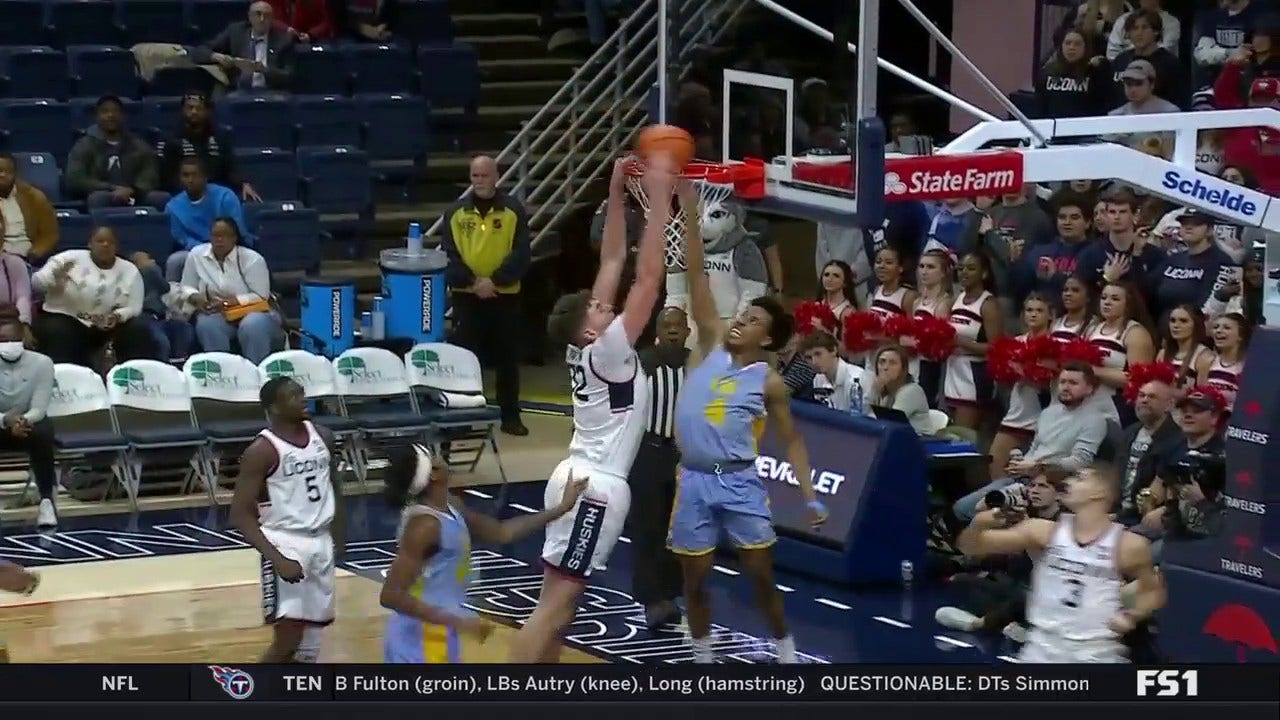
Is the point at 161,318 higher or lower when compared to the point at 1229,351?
lower

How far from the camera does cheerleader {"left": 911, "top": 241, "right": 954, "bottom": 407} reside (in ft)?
43.6

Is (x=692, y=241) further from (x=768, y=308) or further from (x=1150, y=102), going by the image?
(x=1150, y=102)

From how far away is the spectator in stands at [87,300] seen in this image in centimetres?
1379

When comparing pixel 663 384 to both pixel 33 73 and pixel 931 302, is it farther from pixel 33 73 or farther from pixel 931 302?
pixel 33 73

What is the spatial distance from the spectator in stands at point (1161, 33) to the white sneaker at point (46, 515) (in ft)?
25.6

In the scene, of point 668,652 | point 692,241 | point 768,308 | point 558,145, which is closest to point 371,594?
point 668,652

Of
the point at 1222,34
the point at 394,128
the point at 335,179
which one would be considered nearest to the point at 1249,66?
the point at 1222,34

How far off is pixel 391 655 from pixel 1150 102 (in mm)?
8648

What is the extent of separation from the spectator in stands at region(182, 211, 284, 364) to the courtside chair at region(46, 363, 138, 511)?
3.10 ft

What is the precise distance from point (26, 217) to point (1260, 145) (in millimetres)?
7624

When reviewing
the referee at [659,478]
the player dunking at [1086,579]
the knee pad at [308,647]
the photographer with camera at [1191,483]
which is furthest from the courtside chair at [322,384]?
the player dunking at [1086,579]

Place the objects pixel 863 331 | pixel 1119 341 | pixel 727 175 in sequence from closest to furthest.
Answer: pixel 727 175 → pixel 1119 341 → pixel 863 331

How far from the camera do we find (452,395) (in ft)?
46.5

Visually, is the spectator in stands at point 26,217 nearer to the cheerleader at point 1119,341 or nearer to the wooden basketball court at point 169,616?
the wooden basketball court at point 169,616
